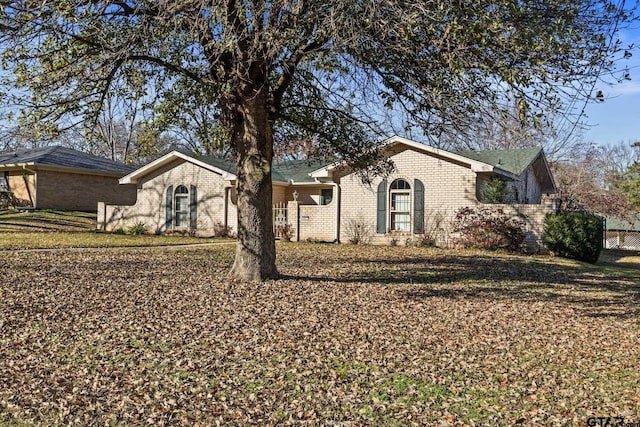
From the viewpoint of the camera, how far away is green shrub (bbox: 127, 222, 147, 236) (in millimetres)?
22688

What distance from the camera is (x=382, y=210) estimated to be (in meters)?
20.2

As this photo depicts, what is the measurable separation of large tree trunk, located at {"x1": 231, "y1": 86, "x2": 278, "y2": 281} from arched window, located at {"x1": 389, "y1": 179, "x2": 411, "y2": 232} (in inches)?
430

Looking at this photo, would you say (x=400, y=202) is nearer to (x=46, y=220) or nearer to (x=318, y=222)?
(x=318, y=222)

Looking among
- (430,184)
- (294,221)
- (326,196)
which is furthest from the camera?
(326,196)

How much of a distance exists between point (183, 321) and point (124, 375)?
1991mm

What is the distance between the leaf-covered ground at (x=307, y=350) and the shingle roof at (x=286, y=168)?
1227 cm

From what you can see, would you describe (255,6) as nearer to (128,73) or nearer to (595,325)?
(128,73)

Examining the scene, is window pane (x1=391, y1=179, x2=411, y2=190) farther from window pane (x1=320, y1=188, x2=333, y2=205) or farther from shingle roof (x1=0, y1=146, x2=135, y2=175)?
shingle roof (x1=0, y1=146, x2=135, y2=175)

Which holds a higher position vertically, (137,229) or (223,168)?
(223,168)

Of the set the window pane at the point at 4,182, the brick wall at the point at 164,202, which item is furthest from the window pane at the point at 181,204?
the window pane at the point at 4,182

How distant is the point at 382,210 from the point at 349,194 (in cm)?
156

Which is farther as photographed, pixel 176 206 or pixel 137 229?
pixel 176 206

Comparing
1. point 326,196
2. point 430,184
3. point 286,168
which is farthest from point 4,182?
point 430,184

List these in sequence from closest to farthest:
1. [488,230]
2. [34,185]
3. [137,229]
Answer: [488,230] → [137,229] → [34,185]
